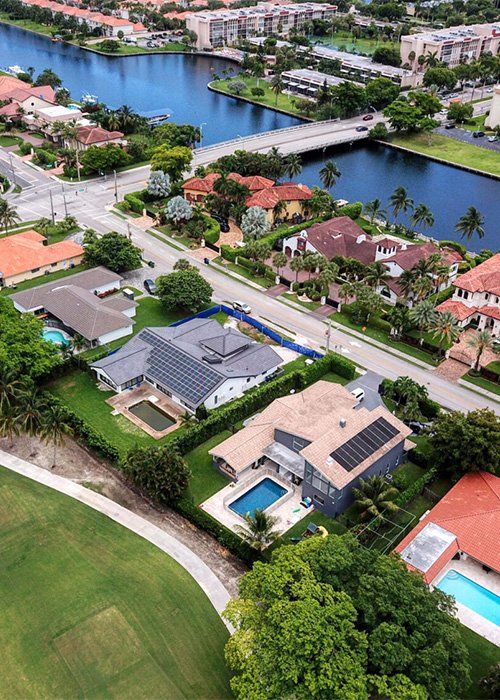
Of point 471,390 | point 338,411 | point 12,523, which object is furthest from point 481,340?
point 12,523

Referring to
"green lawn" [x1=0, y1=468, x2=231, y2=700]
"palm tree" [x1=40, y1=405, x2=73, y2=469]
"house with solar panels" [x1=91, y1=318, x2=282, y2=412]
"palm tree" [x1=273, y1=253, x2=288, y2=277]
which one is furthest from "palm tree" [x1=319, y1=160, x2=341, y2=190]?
"green lawn" [x1=0, y1=468, x2=231, y2=700]

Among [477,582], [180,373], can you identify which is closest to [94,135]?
[180,373]

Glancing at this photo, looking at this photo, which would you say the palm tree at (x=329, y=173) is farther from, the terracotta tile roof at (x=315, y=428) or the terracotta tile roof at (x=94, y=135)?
the terracotta tile roof at (x=315, y=428)

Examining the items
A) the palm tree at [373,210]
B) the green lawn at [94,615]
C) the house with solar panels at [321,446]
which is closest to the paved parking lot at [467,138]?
the palm tree at [373,210]

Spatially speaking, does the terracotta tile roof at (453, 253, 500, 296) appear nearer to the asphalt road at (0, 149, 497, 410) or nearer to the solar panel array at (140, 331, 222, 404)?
the asphalt road at (0, 149, 497, 410)

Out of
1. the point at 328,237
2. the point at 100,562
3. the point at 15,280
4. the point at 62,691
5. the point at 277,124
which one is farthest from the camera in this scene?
the point at 277,124

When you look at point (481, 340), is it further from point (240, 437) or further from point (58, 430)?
point (58, 430)
